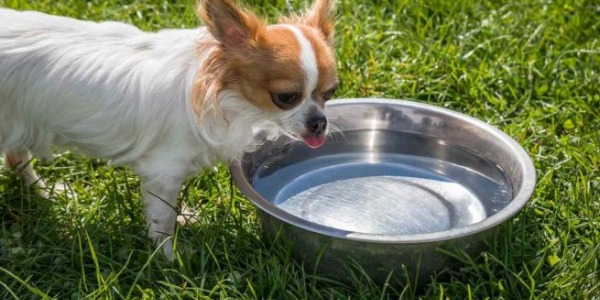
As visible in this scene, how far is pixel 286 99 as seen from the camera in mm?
3289

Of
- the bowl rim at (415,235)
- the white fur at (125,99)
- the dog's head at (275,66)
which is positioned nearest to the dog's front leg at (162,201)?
the white fur at (125,99)

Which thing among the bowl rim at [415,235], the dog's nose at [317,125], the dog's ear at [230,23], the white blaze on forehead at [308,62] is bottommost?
the bowl rim at [415,235]

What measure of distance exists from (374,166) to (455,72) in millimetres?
984

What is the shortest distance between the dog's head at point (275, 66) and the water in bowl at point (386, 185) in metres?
0.58

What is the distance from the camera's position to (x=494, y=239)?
3.42 m

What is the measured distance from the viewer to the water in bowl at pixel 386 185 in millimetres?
3803

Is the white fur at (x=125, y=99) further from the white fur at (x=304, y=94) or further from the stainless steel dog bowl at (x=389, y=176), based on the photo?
the stainless steel dog bowl at (x=389, y=176)

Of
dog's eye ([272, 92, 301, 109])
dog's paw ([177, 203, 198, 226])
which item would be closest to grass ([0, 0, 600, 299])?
dog's paw ([177, 203, 198, 226])

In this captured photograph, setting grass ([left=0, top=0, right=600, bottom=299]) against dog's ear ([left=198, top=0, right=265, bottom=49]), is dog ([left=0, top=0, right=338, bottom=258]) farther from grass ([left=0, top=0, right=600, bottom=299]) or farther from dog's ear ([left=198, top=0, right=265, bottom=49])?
grass ([left=0, top=0, right=600, bottom=299])

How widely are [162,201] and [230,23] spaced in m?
0.79

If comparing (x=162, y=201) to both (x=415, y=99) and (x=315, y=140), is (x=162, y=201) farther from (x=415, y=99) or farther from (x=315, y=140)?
(x=415, y=99)

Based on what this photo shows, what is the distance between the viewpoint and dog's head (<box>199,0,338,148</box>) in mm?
3223

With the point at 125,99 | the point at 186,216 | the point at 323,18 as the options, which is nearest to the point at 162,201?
the point at 186,216

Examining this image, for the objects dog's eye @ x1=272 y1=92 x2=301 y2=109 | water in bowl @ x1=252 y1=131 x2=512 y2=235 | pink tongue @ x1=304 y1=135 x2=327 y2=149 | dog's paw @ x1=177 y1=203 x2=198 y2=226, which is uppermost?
dog's eye @ x1=272 y1=92 x2=301 y2=109
